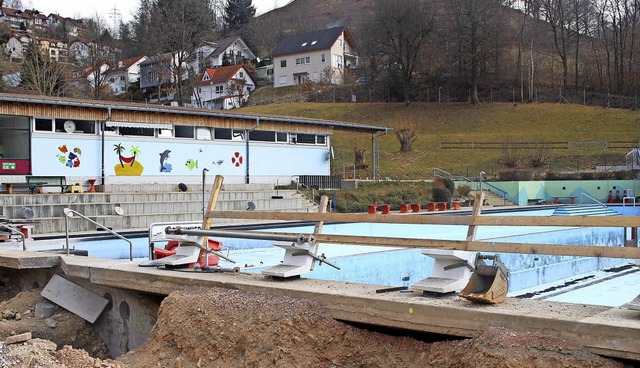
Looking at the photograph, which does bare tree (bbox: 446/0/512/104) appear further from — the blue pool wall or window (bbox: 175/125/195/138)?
window (bbox: 175/125/195/138)

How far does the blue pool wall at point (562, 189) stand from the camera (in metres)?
32.2

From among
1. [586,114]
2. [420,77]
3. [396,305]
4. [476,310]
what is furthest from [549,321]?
[420,77]

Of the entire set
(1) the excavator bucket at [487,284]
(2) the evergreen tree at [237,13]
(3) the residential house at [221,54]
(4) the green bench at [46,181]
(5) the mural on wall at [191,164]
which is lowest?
(1) the excavator bucket at [487,284]

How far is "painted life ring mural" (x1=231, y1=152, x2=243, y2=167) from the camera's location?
26295mm

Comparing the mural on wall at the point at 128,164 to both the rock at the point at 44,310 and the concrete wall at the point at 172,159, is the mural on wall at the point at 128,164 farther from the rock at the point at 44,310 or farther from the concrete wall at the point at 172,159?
the rock at the point at 44,310

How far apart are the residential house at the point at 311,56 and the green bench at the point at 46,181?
54.1m

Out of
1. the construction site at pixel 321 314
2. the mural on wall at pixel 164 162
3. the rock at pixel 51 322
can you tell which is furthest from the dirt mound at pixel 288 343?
the mural on wall at pixel 164 162

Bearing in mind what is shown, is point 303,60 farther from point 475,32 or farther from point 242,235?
point 242,235

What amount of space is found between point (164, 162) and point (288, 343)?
19.2 metres

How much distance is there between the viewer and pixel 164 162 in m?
24.0

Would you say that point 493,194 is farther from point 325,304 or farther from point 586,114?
point 325,304

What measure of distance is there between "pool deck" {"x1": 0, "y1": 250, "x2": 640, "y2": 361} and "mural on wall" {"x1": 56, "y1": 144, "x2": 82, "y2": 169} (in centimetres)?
1478

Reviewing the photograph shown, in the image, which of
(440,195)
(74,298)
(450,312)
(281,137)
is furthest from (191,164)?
(450,312)

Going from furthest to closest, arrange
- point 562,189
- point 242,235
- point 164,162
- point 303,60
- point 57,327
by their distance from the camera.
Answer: point 303,60
point 562,189
point 164,162
point 57,327
point 242,235
